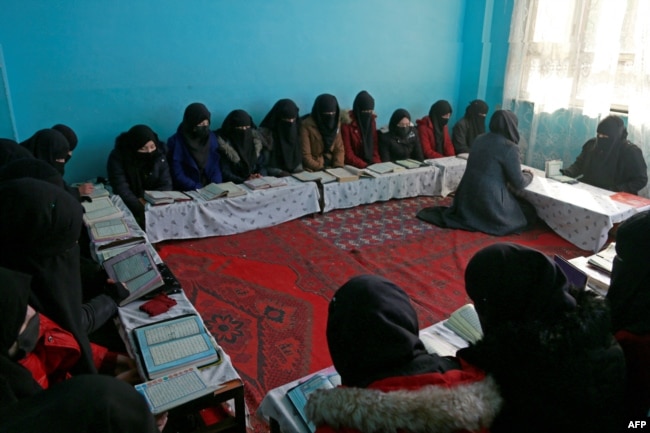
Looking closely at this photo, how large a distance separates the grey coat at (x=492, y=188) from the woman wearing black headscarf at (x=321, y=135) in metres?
1.49

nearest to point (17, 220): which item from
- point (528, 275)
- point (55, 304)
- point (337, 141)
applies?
point (55, 304)

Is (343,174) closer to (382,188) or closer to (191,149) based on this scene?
(382,188)

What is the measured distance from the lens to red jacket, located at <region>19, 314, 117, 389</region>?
1.48 meters

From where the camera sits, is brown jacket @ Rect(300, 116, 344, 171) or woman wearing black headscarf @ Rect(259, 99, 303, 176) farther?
brown jacket @ Rect(300, 116, 344, 171)

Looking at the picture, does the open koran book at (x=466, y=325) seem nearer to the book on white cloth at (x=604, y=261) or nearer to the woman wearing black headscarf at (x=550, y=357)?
the woman wearing black headscarf at (x=550, y=357)

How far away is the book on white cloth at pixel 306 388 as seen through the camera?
1.62 metres

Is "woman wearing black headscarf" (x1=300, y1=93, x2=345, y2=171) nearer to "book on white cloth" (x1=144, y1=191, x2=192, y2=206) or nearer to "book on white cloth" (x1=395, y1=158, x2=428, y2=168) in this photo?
"book on white cloth" (x1=395, y1=158, x2=428, y2=168)

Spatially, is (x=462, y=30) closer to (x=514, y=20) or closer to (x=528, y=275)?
(x=514, y=20)

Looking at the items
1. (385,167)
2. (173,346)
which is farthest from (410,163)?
(173,346)

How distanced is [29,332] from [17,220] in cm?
51

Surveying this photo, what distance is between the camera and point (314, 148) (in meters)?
5.33

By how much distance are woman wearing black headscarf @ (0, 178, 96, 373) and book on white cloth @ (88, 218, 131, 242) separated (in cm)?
126

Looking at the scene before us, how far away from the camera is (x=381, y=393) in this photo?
123 centimetres

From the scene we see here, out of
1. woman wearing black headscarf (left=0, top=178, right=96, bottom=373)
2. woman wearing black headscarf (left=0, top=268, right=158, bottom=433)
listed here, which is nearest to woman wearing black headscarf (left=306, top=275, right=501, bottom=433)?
woman wearing black headscarf (left=0, top=268, right=158, bottom=433)
